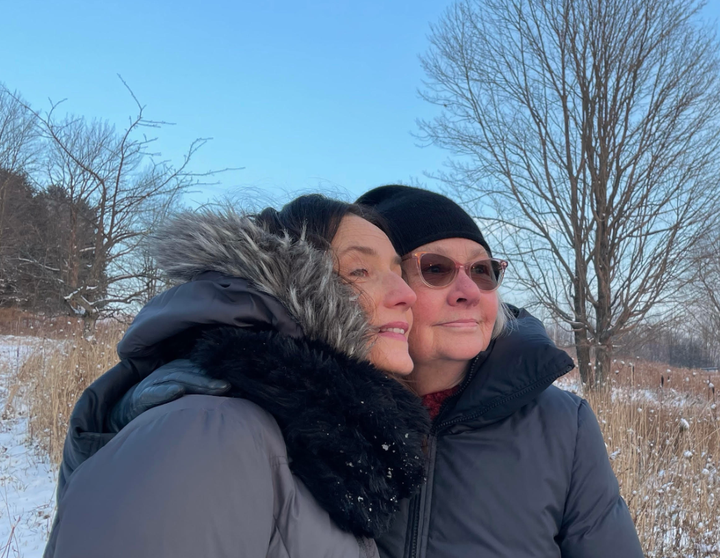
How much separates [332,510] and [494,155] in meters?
7.96

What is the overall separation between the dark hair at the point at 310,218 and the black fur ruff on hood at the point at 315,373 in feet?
0.26

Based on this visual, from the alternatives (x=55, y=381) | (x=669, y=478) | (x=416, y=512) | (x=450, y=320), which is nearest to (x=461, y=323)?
(x=450, y=320)

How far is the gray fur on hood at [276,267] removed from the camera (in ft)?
3.77

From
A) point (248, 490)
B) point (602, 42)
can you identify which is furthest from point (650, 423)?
point (602, 42)

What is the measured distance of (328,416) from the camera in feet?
3.41

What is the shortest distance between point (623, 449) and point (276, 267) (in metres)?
3.97

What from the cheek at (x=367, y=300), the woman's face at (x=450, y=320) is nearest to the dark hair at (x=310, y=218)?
the cheek at (x=367, y=300)

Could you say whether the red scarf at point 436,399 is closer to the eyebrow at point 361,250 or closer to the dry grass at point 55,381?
the eyebrow at point 361,250

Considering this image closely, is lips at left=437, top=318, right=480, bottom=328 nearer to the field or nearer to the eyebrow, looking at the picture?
the eyebrow

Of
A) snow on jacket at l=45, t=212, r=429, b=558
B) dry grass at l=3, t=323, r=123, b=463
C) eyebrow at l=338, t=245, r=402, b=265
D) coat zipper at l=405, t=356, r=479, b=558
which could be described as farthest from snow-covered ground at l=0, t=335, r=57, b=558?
eyebrow at l=338, t=245, r=402, b=265

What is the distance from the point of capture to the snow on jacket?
761 millimetres

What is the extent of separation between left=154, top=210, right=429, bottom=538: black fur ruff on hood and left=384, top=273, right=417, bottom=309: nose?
171mm

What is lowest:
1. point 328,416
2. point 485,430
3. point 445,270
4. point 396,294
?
point 485,430

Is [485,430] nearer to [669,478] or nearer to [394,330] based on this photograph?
[394,330]
